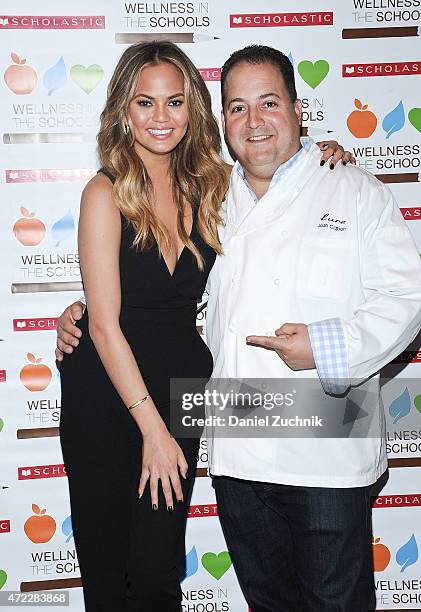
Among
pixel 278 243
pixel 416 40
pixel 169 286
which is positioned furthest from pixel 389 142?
pixel 169 286

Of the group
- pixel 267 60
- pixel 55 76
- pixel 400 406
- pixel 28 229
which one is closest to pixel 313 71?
pixel 267 60

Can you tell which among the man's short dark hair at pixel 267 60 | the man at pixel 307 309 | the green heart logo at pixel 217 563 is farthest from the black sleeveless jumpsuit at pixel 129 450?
the green heart logo at pixel 217 563

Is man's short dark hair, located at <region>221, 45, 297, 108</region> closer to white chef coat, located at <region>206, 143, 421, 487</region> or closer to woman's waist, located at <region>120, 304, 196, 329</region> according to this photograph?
Answer: white chef coat, located at <region>206, 143, 421, 487</region>

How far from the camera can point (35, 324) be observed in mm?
2580

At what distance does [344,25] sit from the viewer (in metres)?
2.55

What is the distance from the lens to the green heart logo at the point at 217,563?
2.76 m

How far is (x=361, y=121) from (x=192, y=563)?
1.63 m

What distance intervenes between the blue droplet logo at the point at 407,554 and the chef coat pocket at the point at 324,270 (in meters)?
1.29

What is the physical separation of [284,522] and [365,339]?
578 mm

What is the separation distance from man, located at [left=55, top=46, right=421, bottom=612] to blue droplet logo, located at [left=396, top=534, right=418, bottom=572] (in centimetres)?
84

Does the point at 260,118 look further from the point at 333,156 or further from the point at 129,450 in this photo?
the point at 129,450

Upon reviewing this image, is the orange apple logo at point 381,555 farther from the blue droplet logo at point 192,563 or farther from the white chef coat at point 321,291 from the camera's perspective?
the white chef coat at point 321,291

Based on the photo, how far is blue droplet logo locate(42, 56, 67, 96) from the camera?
2.49 metres

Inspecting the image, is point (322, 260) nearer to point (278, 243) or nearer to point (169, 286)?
point (278, 243)
